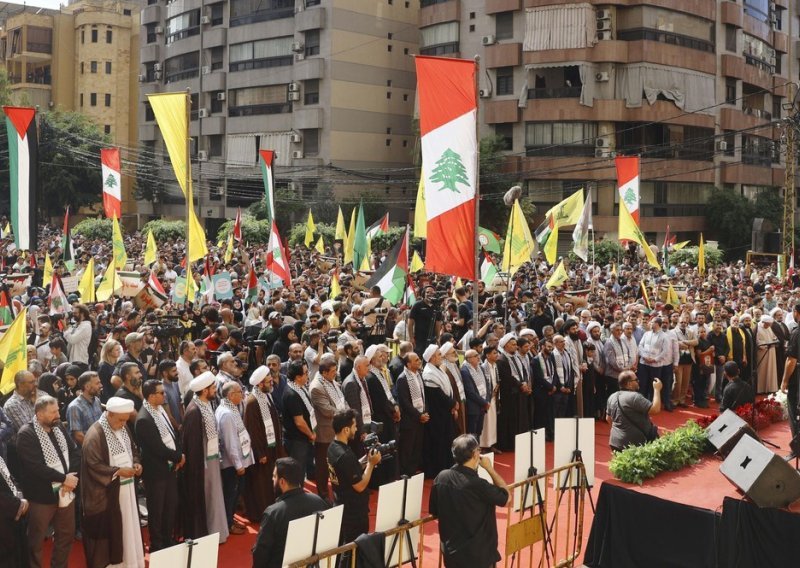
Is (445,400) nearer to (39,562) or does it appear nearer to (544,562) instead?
(544,562)

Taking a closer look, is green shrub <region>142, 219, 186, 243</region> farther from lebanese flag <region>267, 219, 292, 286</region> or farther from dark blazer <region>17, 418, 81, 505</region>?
→ dark blazer <region>17, 418, 81, 505</region>

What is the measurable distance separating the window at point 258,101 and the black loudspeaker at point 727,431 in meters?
48.6

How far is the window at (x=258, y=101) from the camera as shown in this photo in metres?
57.6

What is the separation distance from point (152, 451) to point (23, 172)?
5372mm

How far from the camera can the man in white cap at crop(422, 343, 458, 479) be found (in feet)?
39.3

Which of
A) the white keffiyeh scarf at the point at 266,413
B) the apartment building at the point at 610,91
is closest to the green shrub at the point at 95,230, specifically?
the apartment building at the point at 610,91

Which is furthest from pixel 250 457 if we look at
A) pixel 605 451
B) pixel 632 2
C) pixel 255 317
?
pixel 632 2

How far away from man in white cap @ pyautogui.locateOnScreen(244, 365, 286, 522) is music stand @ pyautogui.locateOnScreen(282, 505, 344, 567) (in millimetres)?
3159

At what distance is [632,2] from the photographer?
4934cm

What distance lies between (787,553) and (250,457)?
5066 mm

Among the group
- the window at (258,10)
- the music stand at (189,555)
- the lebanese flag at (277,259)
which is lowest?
the music stand at (189,555)

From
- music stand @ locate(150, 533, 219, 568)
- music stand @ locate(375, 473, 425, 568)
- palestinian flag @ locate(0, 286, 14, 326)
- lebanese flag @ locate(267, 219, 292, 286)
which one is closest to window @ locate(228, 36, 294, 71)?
lebanese flag @ locate(267, 219, 292, 286)

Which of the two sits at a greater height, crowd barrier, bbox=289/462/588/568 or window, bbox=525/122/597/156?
window, bbox=525/122/597/156

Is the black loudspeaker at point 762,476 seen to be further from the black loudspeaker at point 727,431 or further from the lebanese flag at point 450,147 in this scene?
the lebanese flag at point 450,147
